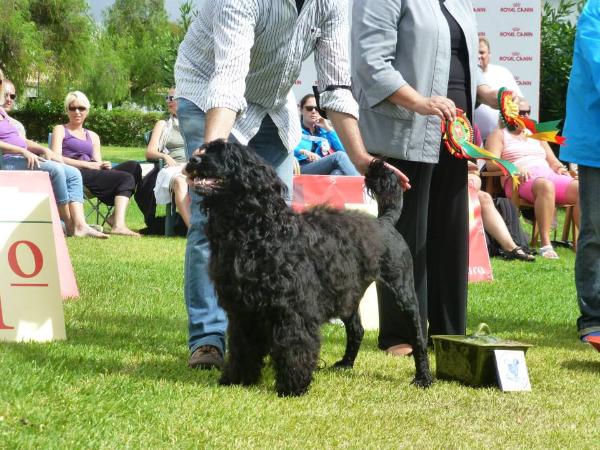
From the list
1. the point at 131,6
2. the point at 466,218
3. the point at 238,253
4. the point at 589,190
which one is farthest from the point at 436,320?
the point at 131,6

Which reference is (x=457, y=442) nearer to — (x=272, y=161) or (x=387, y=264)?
(x=387, y=264)

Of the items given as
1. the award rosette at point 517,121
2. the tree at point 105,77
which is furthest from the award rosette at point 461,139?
the tree at point 105,77

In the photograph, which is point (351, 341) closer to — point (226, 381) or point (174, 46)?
point (226, 381)

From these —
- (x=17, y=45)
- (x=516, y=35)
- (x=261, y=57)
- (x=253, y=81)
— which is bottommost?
(x=253, y=81)

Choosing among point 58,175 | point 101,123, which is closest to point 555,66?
point 58,175

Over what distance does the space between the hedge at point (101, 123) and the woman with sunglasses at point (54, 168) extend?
25461 millimetres

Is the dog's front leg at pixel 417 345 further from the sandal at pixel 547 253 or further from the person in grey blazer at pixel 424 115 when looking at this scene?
the sandal at pixel 547 253

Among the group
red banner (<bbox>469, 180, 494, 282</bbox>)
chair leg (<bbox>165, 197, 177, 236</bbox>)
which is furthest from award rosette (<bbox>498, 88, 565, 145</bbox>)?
chair leg (<bbox>165, 197, 177, 236</bbox>)

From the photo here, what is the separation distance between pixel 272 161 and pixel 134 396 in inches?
52.5

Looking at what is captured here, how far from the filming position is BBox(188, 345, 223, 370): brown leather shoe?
3902 millimetres

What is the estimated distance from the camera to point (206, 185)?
10.6 feet

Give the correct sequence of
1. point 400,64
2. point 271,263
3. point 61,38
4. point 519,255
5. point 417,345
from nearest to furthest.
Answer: point 271,263
point 417,345
point 400,64
point 519,255
point 61,38

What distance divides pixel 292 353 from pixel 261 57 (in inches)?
50.6

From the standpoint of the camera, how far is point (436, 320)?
464cm
